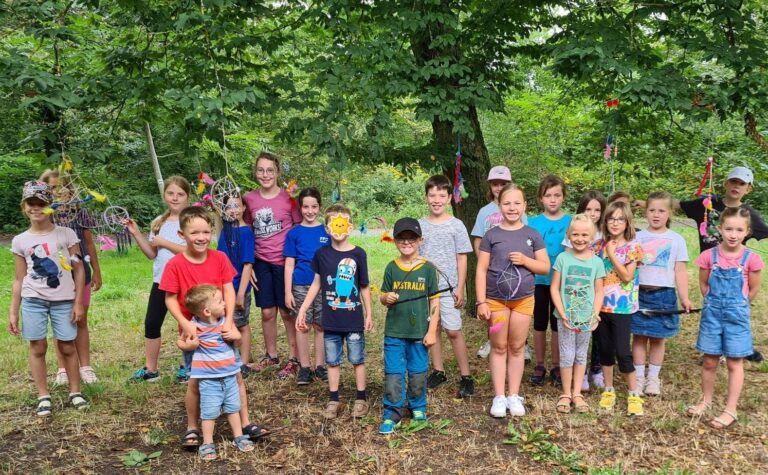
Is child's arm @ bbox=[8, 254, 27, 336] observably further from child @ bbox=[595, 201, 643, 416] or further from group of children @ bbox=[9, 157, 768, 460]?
child @ bbox=[595, 201, 643, 416]

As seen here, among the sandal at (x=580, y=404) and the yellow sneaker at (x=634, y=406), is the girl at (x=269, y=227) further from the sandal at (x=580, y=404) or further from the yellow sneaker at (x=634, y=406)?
the yellow sneaker at (x=634, y=406)

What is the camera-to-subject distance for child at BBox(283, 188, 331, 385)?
472 cm

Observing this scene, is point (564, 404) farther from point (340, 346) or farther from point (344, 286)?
point (344, 286)

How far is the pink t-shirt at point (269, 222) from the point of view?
488 centimetres

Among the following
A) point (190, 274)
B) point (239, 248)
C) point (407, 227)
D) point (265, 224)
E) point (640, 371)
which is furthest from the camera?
point (265, 224)

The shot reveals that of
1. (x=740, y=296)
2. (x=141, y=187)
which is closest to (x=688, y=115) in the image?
(x=740, y=296)

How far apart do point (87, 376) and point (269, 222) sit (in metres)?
2.21

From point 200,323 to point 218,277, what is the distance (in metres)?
0.34

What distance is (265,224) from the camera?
488 centimetres

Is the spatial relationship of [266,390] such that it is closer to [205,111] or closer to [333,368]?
[333,368]

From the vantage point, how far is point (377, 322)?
289 inches

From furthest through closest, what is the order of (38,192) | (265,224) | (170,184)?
(265,224), (170,184), (38,192)

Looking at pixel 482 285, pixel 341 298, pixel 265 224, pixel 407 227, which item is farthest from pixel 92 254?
pixel 482 285

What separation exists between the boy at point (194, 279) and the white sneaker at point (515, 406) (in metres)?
1.75
